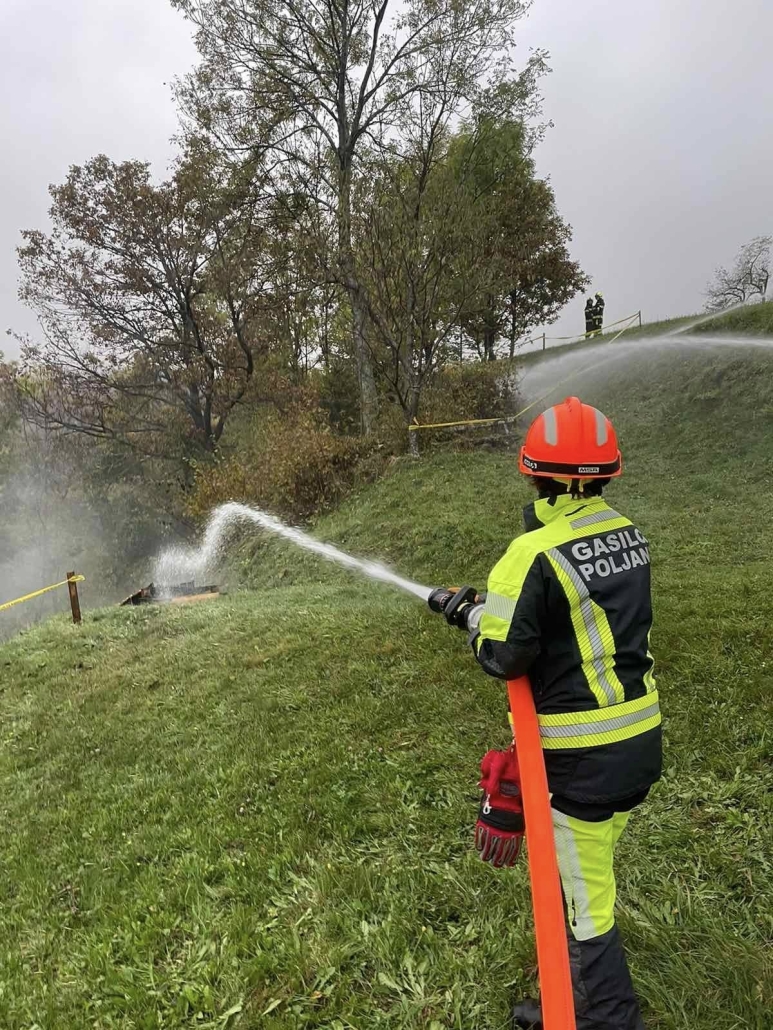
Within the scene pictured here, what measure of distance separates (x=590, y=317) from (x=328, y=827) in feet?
92.0

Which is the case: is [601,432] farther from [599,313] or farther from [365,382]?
[599,313]

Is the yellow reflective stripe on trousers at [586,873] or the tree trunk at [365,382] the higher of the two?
the tree trunk at [365,382]

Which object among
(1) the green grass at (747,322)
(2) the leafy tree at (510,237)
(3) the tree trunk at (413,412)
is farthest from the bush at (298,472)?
(1) the green grass at (747,322)

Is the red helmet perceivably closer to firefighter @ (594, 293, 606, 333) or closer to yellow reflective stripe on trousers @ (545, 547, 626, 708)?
yellow reflective stripe on trousers @ (545, 547, 626, 708)

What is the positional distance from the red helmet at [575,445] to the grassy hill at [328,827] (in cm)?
190

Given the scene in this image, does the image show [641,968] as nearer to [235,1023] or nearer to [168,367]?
[235,1023]

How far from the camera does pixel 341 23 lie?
15766 millimetres

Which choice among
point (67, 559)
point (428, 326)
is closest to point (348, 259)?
point (428, 326)

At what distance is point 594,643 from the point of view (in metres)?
1.92

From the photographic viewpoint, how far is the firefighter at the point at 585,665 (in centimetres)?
191

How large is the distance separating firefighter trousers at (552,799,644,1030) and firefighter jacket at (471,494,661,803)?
167mm

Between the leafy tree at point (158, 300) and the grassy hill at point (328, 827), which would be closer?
the grassy hill at point (328, 827)

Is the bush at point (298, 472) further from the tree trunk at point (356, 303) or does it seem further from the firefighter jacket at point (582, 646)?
the firefighter jacket at point (582, 646)

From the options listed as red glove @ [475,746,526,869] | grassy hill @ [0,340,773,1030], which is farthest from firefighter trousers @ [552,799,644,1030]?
grassy hill @ [0,340,773,1030]
